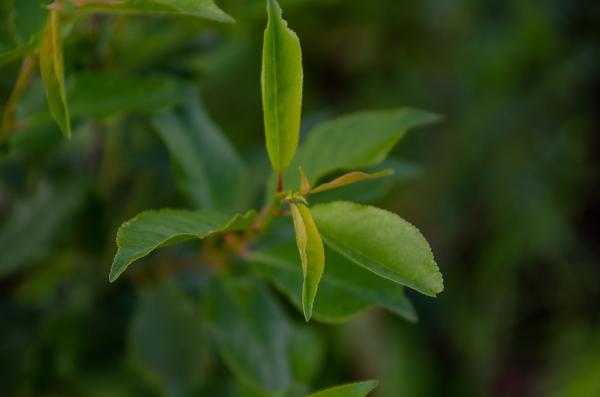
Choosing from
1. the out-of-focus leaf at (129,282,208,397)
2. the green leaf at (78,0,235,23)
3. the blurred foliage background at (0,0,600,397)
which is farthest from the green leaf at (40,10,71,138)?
the blurred foliage background at (0,0,600,397)

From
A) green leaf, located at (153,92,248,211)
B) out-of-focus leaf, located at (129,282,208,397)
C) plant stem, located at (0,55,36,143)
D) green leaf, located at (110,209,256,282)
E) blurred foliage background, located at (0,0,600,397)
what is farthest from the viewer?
blurred foliage background, located at (0,0,600,397)

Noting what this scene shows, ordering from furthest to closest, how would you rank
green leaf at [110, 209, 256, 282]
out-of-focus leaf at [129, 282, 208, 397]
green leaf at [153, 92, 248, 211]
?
out-of-focus leaf at [129, 282, 208, 397] < green leaf at [153, 92, 248, 211] < green leaf at [110, 209, 256, 282]

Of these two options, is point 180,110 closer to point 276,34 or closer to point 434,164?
point 276,34

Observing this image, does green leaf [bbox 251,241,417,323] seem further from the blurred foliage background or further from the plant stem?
the blurred foliage background

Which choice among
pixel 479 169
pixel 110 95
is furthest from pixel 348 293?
pixel 479 169

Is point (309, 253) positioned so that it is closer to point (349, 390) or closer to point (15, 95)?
point (349, 390)

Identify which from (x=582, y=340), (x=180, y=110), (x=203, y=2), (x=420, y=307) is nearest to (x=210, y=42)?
(x=180, y=110)

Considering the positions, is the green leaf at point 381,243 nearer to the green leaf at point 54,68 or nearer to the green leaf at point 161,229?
the green leaf at point 161,229
